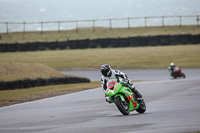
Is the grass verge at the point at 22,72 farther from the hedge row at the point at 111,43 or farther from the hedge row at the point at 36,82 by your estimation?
the hedge row at the point at 111,43

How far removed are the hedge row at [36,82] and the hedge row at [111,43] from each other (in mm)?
17417

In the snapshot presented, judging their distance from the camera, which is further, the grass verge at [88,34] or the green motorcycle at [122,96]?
the grass verge at [88,34]

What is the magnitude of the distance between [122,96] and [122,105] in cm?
19

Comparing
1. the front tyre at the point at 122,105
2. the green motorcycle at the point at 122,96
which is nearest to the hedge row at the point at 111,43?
the green motorcycle at the point at 122,96

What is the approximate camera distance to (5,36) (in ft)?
170

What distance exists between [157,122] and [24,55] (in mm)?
33394

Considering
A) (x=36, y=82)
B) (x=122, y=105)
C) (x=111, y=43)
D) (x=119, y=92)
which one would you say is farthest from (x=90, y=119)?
(x=111, y=43)

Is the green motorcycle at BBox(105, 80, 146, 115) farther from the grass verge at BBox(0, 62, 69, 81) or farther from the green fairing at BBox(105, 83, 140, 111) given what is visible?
the grass verge at BBox(0, 62, 69, 81)

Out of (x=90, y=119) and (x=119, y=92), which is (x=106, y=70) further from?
(x=90, y=119)

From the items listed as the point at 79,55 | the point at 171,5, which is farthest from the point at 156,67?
the point at 171,5

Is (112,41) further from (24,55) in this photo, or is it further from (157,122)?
(157,122)

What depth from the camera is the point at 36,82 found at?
1911 centimetres

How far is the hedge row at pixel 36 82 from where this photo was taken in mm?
17459

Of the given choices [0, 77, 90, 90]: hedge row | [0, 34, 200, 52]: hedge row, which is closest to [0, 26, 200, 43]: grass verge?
[0, 34, 200, 52]: hedge row
